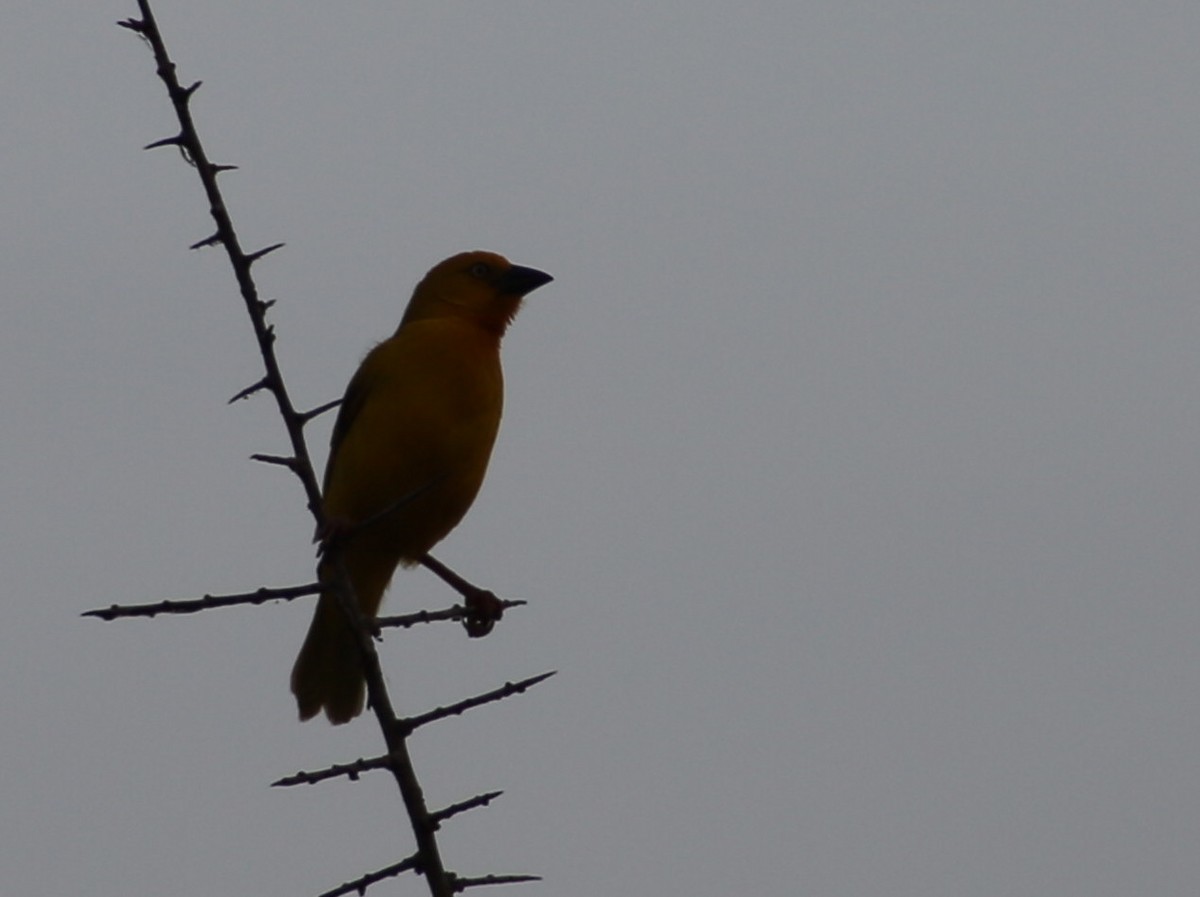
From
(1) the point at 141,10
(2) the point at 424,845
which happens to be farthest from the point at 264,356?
(2) the point at 424,845

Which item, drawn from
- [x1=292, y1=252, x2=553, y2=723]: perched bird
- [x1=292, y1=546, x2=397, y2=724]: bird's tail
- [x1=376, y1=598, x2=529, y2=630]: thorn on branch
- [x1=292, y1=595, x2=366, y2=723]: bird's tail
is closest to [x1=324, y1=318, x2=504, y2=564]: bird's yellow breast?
[x1=292, y1=252, x2=553, y2=723]: perched bird

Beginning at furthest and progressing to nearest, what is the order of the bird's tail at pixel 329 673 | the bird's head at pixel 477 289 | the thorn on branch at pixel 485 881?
the bird's head at pixel 477 289 → the bird's tail at pixel 329 673 → the thorn on branch at pixel 485 881

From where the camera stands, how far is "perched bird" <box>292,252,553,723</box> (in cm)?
543

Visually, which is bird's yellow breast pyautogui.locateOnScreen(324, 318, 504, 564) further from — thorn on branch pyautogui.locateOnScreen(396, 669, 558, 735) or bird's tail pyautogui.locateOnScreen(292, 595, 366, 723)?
thorn on branch pyautogui.locateOnScreen(396, 669, 558, 735)

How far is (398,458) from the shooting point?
541cm

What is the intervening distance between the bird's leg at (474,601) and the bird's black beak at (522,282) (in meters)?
1.13

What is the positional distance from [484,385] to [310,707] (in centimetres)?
124

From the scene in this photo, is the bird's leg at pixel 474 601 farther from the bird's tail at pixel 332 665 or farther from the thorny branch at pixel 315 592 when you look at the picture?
the thorny branch at pixel 315 592

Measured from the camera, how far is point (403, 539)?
573 centimetres

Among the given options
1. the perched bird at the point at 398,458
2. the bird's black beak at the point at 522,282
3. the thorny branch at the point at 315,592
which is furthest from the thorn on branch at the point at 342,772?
the bird's black beak at the point at 522,282

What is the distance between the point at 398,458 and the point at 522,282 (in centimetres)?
139

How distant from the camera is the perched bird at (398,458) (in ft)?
17.8

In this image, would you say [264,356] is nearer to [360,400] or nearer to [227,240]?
[227,240]

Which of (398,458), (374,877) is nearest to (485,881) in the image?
(374,877)
